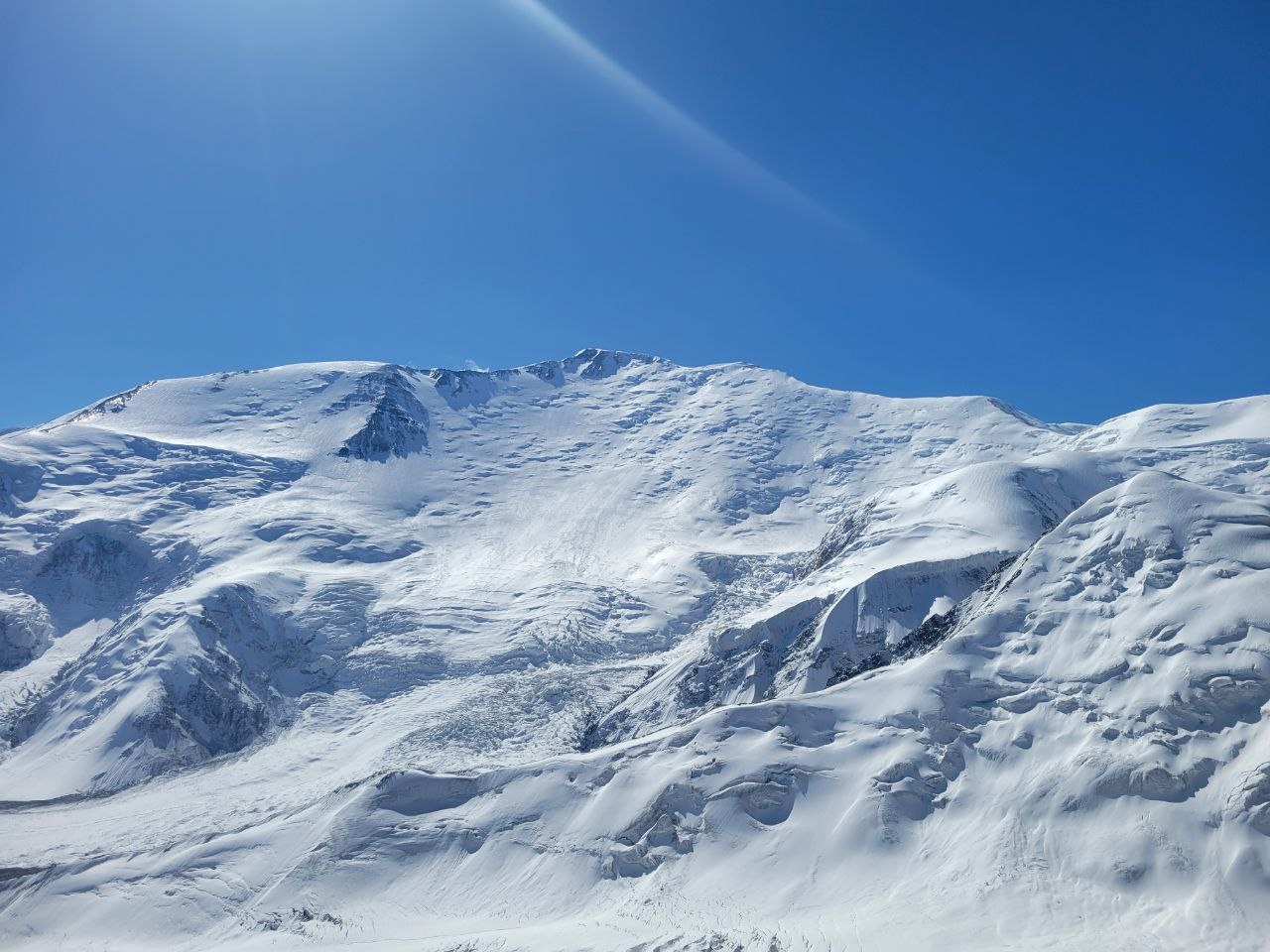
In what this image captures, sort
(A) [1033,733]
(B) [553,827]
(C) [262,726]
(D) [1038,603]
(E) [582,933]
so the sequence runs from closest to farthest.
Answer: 1. (E) [582,933]
2. (A) [1033,733]
3. (B) [553,827]
4. (D) [1038,603]
5. (C) [262,726]

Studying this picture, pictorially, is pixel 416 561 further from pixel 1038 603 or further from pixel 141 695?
pixel 1038 603

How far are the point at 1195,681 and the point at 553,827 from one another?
38.7m

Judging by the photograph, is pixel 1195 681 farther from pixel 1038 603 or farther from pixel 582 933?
pixel 582 933

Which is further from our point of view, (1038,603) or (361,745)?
(361,745)

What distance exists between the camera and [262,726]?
398ft

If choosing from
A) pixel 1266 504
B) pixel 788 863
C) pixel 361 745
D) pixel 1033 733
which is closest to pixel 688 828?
pixel 788 863

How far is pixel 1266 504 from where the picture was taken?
6888cm

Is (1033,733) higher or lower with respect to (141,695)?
lower

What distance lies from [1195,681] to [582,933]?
35.7 metres

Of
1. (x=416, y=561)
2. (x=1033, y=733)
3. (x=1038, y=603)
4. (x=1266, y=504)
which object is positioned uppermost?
(x=416, y=561)

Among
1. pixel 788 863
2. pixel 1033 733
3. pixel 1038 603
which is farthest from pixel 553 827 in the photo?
pixel 1038 603

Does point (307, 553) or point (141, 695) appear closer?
point (141, 695)

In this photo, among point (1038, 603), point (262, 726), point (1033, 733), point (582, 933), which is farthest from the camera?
point (262, 726)

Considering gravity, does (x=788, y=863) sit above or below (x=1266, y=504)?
below
